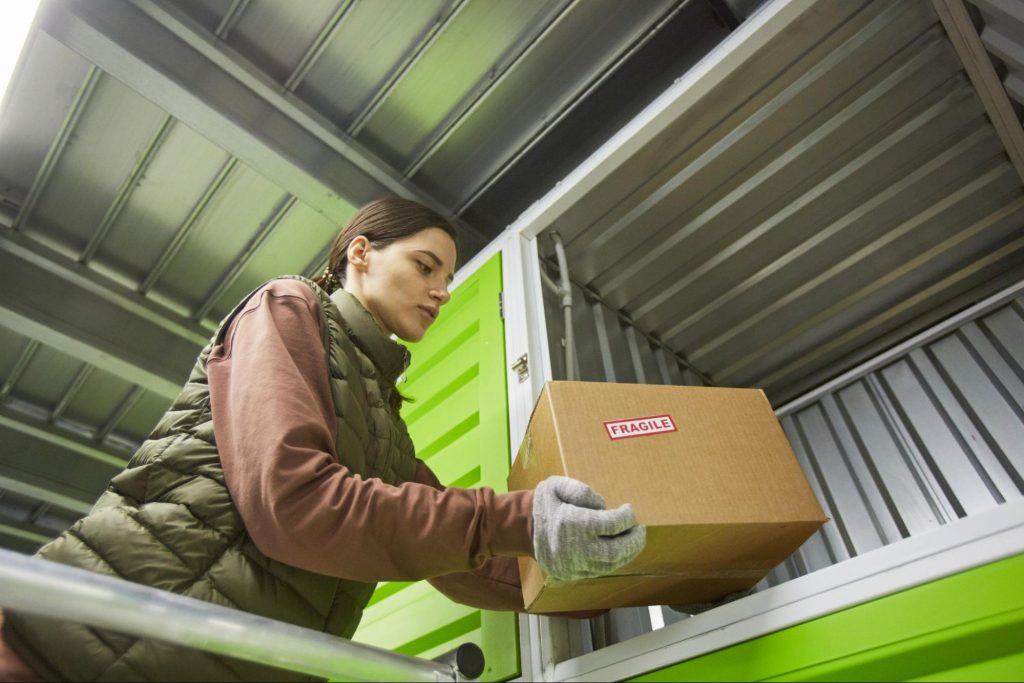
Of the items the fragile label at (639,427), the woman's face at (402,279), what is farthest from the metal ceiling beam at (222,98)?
the fragile label at (639,427)

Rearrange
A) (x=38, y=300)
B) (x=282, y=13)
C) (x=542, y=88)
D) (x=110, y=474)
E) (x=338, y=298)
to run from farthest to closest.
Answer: (x=110, y=474)
(x=38, y=300)
(x=542, y=88)
(x=282, y=13)
(x=338, y=298)

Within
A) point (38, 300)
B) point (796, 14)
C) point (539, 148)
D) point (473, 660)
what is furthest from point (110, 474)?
point (796, 14)

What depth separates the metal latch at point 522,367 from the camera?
6.02 ft

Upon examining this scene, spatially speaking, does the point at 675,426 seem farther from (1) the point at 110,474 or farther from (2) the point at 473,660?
(1) the point at 110,474

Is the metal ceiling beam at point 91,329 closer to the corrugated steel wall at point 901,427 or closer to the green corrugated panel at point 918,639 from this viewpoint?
the corrugated steel wall at point 901,427

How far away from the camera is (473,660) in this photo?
3.88 ft

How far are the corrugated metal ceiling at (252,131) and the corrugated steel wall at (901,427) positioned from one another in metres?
0.74

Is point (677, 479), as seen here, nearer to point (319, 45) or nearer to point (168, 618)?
point (168, 618)

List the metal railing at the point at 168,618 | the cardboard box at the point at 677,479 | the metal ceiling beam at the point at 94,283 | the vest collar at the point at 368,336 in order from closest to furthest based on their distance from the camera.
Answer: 1. the metal railing at the point at 168,618
2. the cardboard box at the point at 677,479
3. the vest collar at the point at 368,336
4. the metal ceiling beam at the point at 94,283

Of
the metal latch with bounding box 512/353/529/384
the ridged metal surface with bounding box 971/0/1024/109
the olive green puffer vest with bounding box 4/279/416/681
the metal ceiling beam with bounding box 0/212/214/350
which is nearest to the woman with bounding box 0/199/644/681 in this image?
the olive green puffer vest with bounding box 4/279/416/681

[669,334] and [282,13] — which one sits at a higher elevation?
[282,13]

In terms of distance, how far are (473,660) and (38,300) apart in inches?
104

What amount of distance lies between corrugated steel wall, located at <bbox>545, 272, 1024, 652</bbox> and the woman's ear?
2.36 feet

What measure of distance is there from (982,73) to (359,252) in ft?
6.02
